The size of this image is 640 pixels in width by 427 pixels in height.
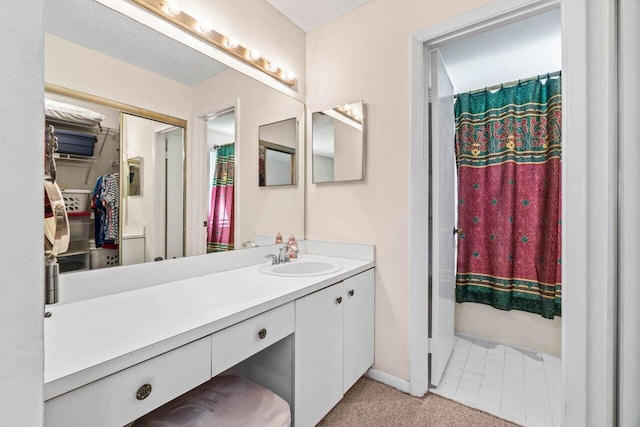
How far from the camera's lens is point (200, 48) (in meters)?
1.49

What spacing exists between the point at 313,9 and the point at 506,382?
277cm

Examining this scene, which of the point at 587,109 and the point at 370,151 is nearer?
the point at 587,109

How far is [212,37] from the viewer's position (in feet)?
5.02

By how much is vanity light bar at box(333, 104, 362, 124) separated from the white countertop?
105 cm

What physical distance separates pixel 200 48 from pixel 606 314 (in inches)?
84.1

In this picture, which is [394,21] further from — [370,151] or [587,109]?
[587,109]

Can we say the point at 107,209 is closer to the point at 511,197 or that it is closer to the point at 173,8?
the point at 173,8

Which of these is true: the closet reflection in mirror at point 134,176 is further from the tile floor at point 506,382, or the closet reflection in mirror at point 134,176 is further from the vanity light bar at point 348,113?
the tile floor at point 506,382

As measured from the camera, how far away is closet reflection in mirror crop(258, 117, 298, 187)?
1936mm

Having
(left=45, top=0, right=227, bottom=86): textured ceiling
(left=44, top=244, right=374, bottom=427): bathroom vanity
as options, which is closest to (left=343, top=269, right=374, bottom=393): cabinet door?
(left=44, top=244, right=374, bottom=427): bathroom vanity

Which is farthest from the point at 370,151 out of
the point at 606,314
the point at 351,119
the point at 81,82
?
the point at 81,82

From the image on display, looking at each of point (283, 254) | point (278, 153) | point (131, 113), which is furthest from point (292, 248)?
point (131, 113)

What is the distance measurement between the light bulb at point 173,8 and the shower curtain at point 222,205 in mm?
649

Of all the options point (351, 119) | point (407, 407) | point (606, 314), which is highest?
point (351, 119)
